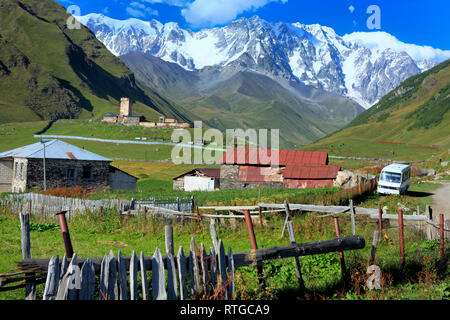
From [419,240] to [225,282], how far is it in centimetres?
1036

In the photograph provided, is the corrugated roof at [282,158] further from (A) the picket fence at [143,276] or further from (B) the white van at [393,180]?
(A) the picket fence at [143,276]

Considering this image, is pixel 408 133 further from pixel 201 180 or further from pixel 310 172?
pixel 201 180

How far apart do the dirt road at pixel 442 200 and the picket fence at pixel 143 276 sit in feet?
69.3

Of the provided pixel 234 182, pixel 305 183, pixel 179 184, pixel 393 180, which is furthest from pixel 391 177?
pixel 179 184

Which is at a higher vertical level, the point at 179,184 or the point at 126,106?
the point at 126,106

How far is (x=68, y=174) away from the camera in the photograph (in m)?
44.6

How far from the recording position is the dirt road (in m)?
27.2

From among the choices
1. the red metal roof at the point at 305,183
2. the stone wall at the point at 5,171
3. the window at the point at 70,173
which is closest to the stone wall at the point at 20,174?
the stone wall at the point at 5,171

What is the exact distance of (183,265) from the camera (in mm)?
6949

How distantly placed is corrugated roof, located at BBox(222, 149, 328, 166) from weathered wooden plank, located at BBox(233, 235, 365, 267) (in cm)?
4066

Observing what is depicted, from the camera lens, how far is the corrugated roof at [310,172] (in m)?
47.3

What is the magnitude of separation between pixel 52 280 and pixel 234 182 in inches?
1749
